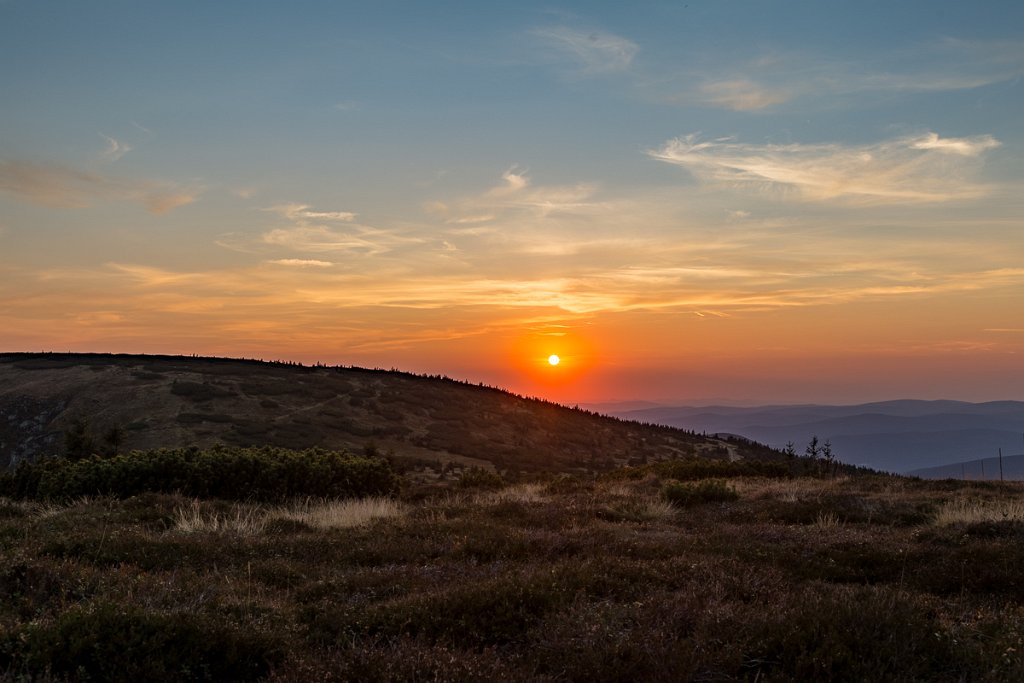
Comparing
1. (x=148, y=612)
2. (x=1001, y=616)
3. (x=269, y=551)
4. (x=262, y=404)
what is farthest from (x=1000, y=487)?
(x=262, y=404)

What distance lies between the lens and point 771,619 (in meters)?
6.96

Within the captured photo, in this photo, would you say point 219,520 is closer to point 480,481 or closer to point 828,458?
point 480,481

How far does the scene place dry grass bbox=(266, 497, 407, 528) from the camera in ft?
46.4

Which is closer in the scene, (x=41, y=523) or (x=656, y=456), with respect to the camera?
(x=41, y=523)

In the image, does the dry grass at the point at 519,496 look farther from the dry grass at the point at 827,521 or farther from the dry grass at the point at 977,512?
the dry grass at the point at 977,512

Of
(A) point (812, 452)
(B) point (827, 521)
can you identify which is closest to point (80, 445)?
(B) point (827, 521)

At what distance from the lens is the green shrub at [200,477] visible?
707 inches

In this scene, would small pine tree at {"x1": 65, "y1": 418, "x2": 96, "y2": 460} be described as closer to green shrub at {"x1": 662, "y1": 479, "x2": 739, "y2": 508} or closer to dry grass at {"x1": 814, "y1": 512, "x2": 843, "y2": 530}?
green shrub at {"x1": 662, "y1": 479, "x2": 739, "y2": 508}

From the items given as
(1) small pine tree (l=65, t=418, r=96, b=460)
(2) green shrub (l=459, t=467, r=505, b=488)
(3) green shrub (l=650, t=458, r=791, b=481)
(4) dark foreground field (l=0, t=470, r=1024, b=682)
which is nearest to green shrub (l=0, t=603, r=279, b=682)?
(4) dark foreground field (l=0, t=470, r=1024, b=682)

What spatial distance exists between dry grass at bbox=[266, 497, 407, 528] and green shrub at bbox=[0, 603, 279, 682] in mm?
7392

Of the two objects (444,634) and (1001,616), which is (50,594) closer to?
(444,634)

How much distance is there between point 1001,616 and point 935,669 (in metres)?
1.84

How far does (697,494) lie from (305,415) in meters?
42.1

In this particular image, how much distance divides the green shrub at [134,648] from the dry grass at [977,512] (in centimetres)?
1292
